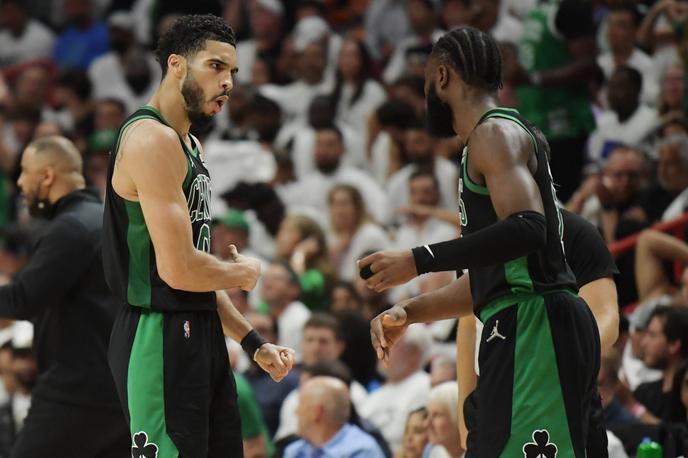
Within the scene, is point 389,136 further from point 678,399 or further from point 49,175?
point 49,175

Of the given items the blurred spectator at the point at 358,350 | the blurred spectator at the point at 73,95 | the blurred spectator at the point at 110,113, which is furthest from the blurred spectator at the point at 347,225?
the blurred spectator at the point at 73,95

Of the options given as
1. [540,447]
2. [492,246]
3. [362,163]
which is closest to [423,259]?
[492,246]

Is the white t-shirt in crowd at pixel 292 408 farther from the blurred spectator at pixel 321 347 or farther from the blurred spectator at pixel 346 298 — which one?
the blurred spectator at pixel 346 298

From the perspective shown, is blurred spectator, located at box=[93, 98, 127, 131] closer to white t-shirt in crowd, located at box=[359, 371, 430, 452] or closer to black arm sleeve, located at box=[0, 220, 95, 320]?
white t-shirt in crowd, located at box=[359, 371, 430, 452]

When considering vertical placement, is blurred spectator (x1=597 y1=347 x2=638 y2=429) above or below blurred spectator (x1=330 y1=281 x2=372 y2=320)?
below

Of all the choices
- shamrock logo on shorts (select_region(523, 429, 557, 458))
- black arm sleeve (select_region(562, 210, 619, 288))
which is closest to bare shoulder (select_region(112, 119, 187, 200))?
shamrock logo on shorts (select_region(523, 429, 557, 458))

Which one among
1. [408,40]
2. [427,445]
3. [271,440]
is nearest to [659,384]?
[427,445]

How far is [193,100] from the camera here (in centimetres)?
500

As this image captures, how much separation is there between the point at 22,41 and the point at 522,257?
39.9 feet

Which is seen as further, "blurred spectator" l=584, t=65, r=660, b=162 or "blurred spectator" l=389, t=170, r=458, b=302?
"blurred spectator" l=584, t=65, r=660, b=162

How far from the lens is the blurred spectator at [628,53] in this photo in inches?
454

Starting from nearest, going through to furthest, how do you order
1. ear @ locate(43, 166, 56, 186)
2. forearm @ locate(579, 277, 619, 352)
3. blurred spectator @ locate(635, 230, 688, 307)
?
1. forearm @ locate(579, 277, 619, 352)
2. ear @ locate(43, 166, 56, 186)
3. blurred spectator @ locate(635, 230, 688, 307)

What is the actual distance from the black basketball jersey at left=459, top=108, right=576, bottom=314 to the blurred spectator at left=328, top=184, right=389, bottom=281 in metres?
6.52

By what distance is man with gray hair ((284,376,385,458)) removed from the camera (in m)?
7.80
